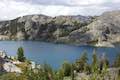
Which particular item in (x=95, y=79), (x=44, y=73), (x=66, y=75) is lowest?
(x=66, y=75)

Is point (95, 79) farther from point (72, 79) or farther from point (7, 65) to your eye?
point (7, 65)

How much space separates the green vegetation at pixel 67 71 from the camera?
4232 cm

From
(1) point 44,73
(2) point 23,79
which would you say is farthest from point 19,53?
(2) point 23,79

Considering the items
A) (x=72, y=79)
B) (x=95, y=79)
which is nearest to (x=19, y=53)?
(x=72, y=79)

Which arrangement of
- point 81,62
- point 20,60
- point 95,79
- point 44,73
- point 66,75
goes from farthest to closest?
point 20,60 → point 81,62 → point 66,75 → point 44,73 → point 95,79

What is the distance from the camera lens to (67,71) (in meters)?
144

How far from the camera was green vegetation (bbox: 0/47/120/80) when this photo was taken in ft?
139

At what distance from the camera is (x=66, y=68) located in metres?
146

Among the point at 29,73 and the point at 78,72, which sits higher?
the point at 29,73

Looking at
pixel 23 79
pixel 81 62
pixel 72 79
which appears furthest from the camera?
pixel 81 62

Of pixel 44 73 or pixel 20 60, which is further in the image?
pixel 20 60

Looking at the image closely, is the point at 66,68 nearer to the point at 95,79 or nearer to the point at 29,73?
the point at 29,73

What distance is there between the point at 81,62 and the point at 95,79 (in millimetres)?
129372

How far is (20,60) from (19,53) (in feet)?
16.2
